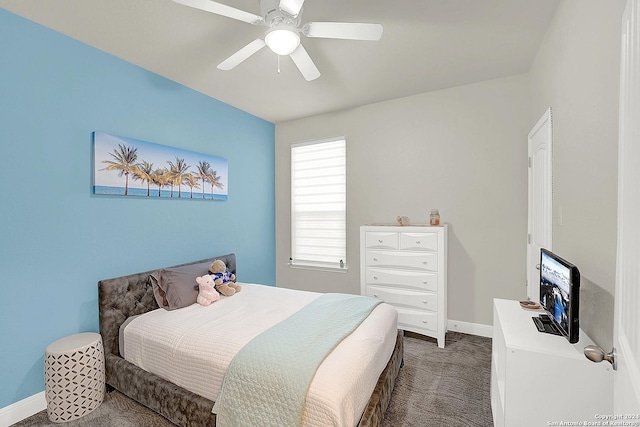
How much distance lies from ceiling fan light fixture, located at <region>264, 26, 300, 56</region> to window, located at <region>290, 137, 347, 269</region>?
219cm

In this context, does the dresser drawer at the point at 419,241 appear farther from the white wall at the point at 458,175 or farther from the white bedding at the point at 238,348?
the white bedding at the point at 238,348

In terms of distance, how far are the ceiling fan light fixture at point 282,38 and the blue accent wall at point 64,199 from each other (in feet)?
5.45

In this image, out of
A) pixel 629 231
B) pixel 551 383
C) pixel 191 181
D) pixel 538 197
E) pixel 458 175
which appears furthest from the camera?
pixel 458 175

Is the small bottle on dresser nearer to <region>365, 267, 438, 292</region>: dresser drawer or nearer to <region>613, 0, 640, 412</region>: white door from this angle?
<region>365, 267, 438, 292</region>: dresser drawer

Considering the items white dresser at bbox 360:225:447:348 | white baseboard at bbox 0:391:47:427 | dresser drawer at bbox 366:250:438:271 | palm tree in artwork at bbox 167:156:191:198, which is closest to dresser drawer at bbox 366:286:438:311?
white dresser at bbox 360:225:447:348

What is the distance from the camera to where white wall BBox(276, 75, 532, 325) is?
120 inches

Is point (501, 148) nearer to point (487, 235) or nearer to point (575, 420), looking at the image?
point (487, 235)

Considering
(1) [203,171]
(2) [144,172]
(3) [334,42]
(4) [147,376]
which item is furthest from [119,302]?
(3) [334,42]

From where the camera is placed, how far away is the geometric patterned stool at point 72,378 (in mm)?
1953

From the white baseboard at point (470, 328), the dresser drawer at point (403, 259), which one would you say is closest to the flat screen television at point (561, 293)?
the dresser drawer at point (403, 259)

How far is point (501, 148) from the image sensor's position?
3092 millimetres

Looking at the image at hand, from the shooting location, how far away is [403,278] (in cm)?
312

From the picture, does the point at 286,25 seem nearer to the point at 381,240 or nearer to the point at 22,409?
the point at 381,240

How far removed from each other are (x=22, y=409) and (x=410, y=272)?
11.0 feet
